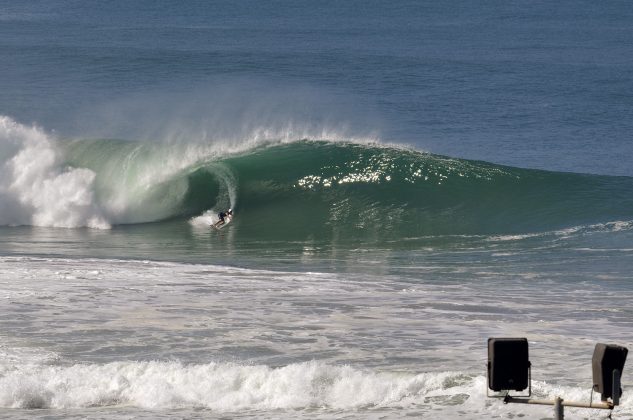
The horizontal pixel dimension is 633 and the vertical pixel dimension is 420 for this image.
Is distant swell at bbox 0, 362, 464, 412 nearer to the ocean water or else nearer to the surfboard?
the ocean water

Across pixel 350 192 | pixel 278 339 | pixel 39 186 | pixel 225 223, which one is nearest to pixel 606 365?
pixel 278 339

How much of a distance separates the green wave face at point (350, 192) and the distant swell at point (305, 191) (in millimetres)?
42

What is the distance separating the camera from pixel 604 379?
7.31 meters

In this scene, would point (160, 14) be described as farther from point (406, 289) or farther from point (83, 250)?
point (406, 289)

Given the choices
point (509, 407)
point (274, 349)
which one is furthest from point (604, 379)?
point (274, 349)

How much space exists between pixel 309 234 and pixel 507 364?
20.3 m

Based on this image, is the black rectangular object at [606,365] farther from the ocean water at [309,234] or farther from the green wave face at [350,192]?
the green wave face at [350,192]

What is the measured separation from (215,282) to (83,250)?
6.58 metres

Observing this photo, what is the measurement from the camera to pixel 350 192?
30.9 metres

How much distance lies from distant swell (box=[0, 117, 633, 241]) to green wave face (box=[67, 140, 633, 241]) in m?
0.04

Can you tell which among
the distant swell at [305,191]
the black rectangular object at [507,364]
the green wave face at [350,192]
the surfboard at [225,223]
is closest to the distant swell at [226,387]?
the black rectangular object at [507,364]

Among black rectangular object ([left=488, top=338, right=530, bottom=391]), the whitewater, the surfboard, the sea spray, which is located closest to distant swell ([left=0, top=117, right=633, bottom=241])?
the sea spray

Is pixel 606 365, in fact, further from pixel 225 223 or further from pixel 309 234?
pixel 225 223

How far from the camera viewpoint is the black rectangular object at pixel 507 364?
7277 millimetres
